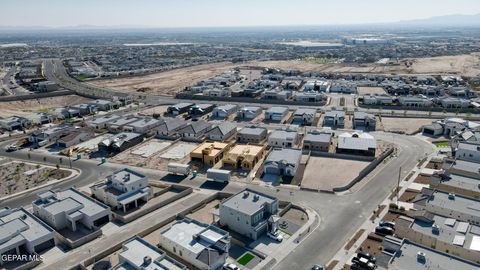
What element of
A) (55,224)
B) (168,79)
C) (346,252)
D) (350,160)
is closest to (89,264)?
(55,224)

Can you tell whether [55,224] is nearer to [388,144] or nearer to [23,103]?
[388,144]

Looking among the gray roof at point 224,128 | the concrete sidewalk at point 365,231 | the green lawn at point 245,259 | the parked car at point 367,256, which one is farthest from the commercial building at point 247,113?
the parked car at point 367,256

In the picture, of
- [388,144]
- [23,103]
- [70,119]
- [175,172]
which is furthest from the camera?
[23,103]

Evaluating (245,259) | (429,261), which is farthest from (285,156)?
(429,261)

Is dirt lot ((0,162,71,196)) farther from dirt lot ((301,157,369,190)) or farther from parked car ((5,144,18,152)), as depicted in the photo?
dirt lot ((301,157,369,190))

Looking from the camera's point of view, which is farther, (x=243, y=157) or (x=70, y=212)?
(x=243, y=157)

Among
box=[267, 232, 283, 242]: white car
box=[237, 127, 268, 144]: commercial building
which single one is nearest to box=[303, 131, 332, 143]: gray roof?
box=[237, 127, 268, 144]: commercial building

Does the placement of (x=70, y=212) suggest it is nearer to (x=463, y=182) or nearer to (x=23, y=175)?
(x=23, y=175)
